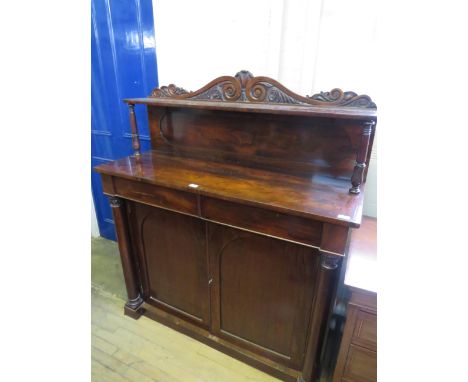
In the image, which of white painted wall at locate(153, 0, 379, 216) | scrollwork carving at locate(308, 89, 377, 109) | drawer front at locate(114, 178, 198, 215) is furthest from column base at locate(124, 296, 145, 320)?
scrollwork carving at locate(308, 89, 377, 109)

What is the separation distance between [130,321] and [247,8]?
1.96 metres

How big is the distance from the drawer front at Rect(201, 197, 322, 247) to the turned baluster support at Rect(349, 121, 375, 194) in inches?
9.8

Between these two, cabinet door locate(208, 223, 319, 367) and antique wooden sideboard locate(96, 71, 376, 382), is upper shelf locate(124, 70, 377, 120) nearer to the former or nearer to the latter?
antique wooden sideboard locate(96, 71, 376, 382)

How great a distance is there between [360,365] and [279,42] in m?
1.52

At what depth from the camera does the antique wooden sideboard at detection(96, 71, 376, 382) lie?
41.9 inches

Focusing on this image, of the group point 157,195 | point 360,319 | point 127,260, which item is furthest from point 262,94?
point 127,260

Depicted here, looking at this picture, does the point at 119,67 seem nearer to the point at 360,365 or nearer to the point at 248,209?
the point at 248,209

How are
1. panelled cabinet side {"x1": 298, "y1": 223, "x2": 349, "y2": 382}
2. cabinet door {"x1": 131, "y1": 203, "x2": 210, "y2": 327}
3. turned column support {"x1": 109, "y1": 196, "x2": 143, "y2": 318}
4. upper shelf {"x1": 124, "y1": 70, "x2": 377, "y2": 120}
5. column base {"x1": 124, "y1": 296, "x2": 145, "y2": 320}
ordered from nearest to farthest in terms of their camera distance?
panelled cabinet side {"x1": 298, "y1": 223, "x2": 349, "y2": 382} < upper shelf {"x1": 124, "y1": 70, "x2": 377, "y2": 120} < cabinet door {"x1": 131, "y1": 203, "x2": 210, "y2": 327} < turned column support {"x1": 109, "y1": 196, "x2": 143, "y2": 318} < column base {"x1": 124, "y1": 296, "x2": 145, "y2": 320}

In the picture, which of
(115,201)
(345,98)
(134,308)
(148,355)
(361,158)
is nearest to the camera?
(361,158)

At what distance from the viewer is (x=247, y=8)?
4.28 ft

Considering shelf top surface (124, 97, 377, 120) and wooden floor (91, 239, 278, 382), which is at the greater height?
shelf top surface (124, 97, 377, 120)

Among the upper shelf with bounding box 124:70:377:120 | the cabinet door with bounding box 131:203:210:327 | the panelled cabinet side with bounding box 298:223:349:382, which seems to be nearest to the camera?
the panelled cabinet side with bounding box 298:223:349:382

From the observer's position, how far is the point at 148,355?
1562 mm
